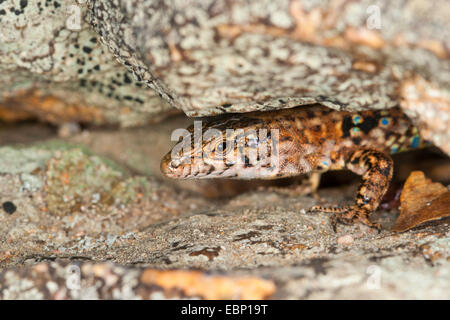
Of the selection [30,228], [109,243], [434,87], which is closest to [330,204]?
[434,87]

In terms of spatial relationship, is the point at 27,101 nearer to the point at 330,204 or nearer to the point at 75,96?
the point at 75,96

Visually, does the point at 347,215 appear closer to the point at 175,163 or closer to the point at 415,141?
the point at 415,141

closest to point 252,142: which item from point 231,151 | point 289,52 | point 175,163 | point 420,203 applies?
point 231,151

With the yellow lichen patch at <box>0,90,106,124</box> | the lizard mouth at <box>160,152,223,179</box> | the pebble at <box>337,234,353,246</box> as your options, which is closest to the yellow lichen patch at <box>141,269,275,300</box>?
the pebble at <box>337,234,353,246</box>

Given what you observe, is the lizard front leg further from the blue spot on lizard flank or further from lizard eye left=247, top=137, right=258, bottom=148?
lizard eye left=247, top=137, right=258, bottom=148

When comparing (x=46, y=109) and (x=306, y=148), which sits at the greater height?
(x=46, y=109)

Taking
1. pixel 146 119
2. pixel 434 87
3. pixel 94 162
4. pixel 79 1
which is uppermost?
pixel 79 1

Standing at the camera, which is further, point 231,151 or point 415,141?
point 415,141
